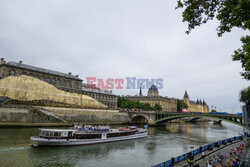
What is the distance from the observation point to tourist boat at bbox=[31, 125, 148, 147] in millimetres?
24922

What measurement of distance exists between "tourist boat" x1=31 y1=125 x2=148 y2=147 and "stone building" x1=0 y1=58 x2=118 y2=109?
2011 inches

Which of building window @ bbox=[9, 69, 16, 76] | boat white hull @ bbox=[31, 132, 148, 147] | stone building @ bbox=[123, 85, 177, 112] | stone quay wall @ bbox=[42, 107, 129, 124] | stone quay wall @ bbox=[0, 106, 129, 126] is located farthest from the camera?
stone building @ bbox=[123, 85, 177, 112]

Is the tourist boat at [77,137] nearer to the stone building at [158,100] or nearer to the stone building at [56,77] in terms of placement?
the stone building at [56,77]

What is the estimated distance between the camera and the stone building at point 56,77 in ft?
217

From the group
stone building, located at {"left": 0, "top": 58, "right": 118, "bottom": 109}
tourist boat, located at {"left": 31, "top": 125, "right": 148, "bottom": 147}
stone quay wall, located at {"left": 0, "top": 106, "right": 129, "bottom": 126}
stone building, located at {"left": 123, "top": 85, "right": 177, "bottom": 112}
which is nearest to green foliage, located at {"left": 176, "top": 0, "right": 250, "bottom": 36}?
tourist boat, located at {"left": 31, "top": 125, "right": 148, "bottom": 147}

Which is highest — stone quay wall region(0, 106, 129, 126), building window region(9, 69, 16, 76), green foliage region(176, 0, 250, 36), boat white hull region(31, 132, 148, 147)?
building window region(9, 69, 16, 76)

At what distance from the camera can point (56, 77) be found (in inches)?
3194

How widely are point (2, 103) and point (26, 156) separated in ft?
93.9

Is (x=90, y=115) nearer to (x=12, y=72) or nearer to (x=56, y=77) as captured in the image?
(x=56, y=77)

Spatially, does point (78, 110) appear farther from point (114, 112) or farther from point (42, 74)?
point (42, 74)

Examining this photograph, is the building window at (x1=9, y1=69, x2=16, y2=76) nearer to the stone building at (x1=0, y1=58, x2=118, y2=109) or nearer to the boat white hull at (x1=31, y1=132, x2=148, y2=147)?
the stone building at (x1=0, y1=58, x2=118, y2=109)

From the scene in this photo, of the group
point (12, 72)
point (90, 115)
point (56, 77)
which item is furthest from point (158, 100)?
point (12, 72)

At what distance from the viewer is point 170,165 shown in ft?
49.2

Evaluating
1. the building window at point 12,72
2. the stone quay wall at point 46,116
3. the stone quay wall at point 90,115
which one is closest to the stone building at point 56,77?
the building window at point 12,72
